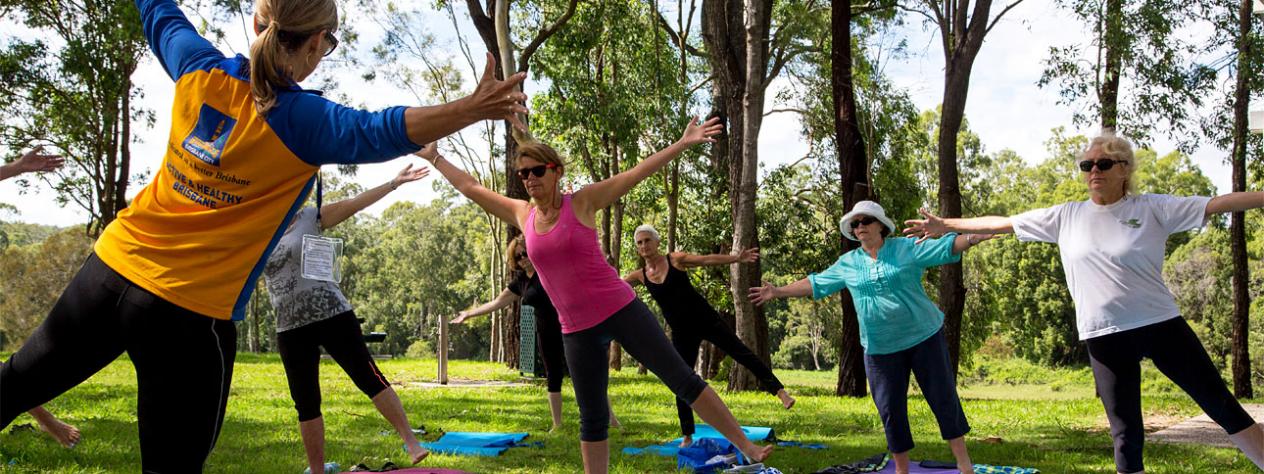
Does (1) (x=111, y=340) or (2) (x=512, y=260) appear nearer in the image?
(1) (x=111, y=340)

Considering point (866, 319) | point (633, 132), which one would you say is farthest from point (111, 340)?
point (633, 132)

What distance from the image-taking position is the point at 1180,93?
57.4ft

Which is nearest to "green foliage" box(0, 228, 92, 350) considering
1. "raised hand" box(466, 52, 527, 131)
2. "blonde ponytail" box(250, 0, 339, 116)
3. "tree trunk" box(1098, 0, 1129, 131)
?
"tree trunk" box(1098, 0, 1129, 131)

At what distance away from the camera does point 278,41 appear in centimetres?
242

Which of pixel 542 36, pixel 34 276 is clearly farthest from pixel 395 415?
pixel 34 276

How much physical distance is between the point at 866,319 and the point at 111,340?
14.5 ft

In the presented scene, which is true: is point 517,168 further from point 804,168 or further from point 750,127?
point 804,168

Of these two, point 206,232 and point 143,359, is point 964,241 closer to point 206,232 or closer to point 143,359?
point 206,232

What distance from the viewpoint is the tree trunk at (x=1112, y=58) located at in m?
17.0

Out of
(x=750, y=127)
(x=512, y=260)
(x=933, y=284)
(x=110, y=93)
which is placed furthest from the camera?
(x=933, y=284)

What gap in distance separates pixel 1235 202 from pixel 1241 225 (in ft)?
47.0

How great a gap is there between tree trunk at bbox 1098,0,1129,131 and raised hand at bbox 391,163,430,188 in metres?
15.1

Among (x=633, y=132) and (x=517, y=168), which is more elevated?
(x=633, y=132)

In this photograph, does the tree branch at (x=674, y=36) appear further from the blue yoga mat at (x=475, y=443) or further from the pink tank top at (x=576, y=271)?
the pink tank top at (x=576, y=271)
